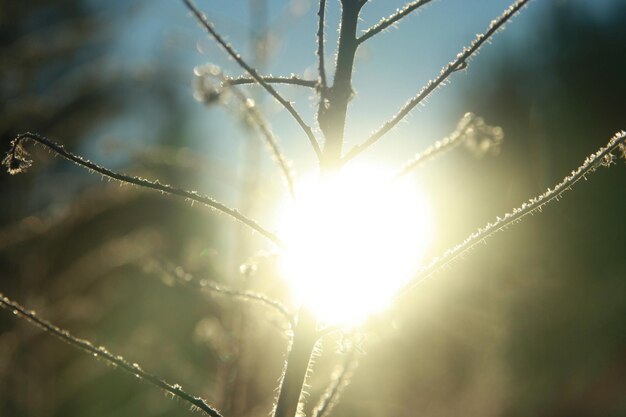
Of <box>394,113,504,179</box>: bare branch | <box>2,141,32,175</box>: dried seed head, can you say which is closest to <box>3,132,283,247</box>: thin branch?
<box>2,141,32,175</box>: dried seed head

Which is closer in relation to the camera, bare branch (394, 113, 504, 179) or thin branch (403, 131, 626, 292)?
thin branch (403, 131, 626, 292)

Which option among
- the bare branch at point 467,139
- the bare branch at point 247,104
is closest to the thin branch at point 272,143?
the bare branch at point 247,104

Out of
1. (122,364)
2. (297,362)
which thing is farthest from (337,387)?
(122,364)

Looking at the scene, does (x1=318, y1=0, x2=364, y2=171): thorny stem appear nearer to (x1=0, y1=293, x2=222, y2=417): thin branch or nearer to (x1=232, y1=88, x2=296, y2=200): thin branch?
(x1=232, y1=88, x2=296, y2=200): thin branch

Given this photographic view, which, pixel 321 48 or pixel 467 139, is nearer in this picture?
pixel 321 48

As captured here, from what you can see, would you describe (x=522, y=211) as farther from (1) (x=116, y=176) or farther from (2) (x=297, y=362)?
(1) (x=116, y=176)

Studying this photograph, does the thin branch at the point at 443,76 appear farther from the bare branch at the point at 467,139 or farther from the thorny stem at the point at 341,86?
the bare branch at the point at 467,139
